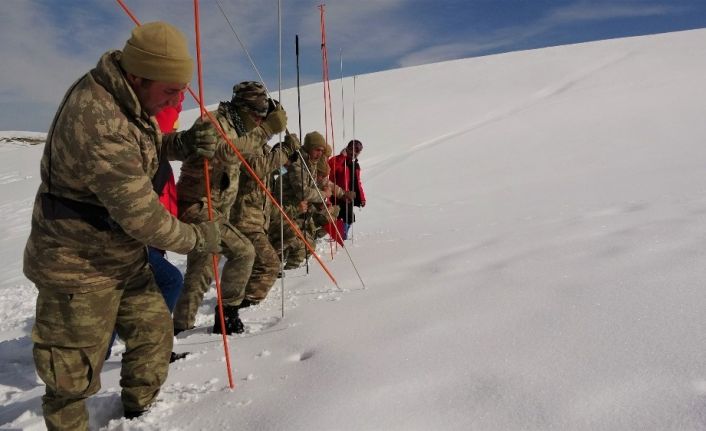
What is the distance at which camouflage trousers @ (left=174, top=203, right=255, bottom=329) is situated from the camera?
295 centimetres

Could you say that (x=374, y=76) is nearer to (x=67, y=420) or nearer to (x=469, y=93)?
(x=469, y=93)

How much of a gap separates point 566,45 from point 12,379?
29231mm

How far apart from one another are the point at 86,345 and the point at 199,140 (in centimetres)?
97

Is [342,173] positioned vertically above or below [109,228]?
above

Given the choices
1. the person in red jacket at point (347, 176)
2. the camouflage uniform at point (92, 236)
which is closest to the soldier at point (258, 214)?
the camouflage uniform at point (92, 236)

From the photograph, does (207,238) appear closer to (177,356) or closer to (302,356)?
(302,356)

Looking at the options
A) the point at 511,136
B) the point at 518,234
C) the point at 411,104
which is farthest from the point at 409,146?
the point at 518,234

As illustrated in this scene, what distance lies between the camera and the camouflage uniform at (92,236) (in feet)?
5.11

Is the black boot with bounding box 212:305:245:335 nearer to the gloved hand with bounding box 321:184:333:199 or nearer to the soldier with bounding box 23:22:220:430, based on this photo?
the soldier with bounding box 23:22:220:430

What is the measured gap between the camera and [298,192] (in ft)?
14.4

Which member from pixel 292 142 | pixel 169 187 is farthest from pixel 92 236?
pixel 292 142

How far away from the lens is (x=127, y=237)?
181 centimetres

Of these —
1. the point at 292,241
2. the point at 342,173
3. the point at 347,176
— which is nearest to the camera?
the point at 292,241

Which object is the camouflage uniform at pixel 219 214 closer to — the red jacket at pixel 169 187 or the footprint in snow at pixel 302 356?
the red jacket at pixel 169 187
